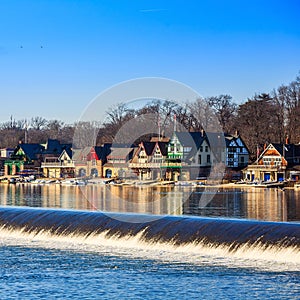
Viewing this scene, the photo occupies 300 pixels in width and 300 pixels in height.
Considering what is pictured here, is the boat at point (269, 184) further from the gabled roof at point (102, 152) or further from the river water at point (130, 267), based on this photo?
the river water at point (130, 267)

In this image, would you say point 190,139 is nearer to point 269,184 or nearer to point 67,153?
point 269,184

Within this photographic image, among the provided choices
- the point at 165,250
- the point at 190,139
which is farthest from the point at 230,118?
the point at 165,250

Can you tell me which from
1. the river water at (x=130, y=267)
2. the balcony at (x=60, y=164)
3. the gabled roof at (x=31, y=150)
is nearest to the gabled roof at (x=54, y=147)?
the gabled roof at (x=31, y=150)

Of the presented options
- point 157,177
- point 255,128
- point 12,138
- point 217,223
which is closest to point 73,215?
point 217,223

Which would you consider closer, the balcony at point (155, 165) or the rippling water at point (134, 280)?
the rippling water at point (134, 280)

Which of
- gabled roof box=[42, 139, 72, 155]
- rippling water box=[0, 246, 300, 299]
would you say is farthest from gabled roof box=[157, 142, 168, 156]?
rippling water box=[0, 246, 300, 299]

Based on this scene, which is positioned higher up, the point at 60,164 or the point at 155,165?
the point at 60,164

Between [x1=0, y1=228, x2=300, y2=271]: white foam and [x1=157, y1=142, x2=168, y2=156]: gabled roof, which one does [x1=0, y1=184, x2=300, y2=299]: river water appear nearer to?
[x1=0, y1=228, x2=300, y2=271]: white foam

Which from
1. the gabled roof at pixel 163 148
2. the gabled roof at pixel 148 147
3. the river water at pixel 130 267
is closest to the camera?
the river water at pixel 130 267

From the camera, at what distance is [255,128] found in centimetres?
10044

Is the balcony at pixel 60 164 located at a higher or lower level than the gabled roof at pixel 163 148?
lower

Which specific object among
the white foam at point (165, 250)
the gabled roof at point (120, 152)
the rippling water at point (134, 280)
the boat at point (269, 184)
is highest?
the gabled roof at point (120, 152)

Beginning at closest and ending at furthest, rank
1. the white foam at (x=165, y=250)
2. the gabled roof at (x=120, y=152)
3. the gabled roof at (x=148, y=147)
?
the white foam at (x=165, y=250) < the gabled roof at (x=148, y=147) < the gabled roof at (x=120, y=152)

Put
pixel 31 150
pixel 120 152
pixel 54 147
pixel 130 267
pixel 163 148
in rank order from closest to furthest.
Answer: pixel 130 267 < pixel 163 148 < pixel 120 152 < pixel 54 147 < pixel 31 150
